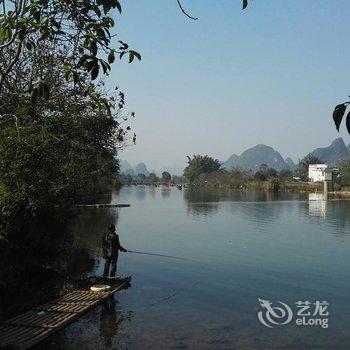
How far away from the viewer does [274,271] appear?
2302 centimetres

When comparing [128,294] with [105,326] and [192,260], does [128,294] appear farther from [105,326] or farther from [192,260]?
[192,260]

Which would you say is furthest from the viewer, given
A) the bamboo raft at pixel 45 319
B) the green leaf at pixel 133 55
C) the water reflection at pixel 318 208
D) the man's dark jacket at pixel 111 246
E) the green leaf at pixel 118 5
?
the water reflection at pixel 318 208

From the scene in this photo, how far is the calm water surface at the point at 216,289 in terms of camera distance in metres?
12.7

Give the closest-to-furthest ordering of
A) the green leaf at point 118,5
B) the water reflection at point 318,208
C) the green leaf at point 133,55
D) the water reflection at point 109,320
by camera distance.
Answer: the green leaf at point 118,5 → the green leaf at point 133,55 → the water reflection at point 109,320 → the water reflection at point 318,208

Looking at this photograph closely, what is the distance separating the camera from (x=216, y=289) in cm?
1891

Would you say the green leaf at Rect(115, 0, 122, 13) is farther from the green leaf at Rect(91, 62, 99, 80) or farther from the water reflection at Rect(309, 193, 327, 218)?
the water reflection at Rect(309, 193, 327, 218)

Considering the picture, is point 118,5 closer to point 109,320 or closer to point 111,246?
point 109,320

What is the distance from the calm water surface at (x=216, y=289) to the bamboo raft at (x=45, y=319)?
31 centimetres

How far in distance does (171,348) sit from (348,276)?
43.7ft

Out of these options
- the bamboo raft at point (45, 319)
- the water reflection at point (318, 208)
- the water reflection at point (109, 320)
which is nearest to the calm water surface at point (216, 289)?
the water reflection at point (109, 320)

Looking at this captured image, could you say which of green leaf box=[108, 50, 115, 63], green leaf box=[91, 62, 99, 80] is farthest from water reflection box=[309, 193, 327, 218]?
green leaf box=[91, 62, 99, 80]

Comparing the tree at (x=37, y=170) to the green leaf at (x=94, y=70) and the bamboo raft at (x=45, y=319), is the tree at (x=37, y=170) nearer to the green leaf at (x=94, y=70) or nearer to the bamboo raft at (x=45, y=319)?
the bamboo raft at (x=45, y=319)

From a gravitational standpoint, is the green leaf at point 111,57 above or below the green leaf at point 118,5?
below

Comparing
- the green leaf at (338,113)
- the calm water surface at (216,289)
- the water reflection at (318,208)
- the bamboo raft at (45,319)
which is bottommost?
the calm water surface at (216,289)
